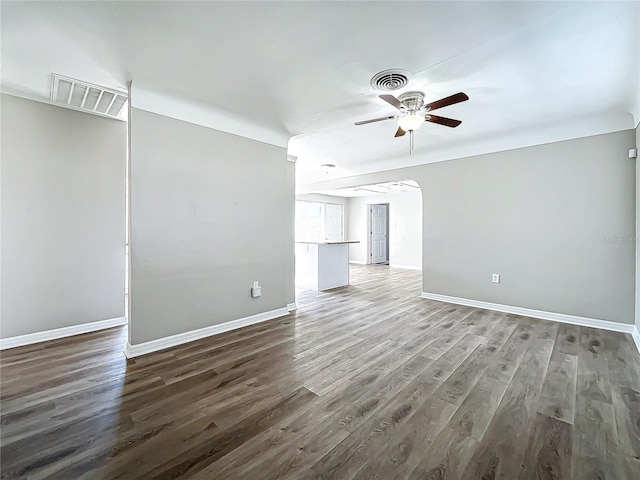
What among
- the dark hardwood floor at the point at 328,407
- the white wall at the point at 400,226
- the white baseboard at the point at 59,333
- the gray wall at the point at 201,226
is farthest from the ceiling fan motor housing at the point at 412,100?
the white wall at the point at 400,226

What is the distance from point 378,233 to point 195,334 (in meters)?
8.19

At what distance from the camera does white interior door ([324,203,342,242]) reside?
9.77 metres

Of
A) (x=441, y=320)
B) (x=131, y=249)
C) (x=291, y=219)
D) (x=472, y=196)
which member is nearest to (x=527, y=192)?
→ (x=472, y=196)

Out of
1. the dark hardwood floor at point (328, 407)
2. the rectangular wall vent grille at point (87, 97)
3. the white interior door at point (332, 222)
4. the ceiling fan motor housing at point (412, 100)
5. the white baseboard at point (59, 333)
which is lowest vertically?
the dark hardwood floor at point (328, 407)

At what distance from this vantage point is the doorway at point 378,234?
10.2 metres

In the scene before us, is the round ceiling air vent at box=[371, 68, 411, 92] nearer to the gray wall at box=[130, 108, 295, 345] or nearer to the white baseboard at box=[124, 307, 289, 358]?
the gray wall at box=[130, 108, 295, 345]

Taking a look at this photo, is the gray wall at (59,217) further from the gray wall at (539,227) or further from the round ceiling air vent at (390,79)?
the gray wall at (539,227)

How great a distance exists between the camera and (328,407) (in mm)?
1942

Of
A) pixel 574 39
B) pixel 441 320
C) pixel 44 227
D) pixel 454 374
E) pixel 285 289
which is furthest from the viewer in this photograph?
pixel 285 289

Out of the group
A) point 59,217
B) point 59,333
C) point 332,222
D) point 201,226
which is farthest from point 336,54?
point 332,222

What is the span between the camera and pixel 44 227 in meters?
3.10

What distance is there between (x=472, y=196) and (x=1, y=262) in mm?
5856

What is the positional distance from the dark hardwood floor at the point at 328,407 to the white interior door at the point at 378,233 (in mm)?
6999

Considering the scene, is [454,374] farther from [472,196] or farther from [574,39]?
[472,196]
